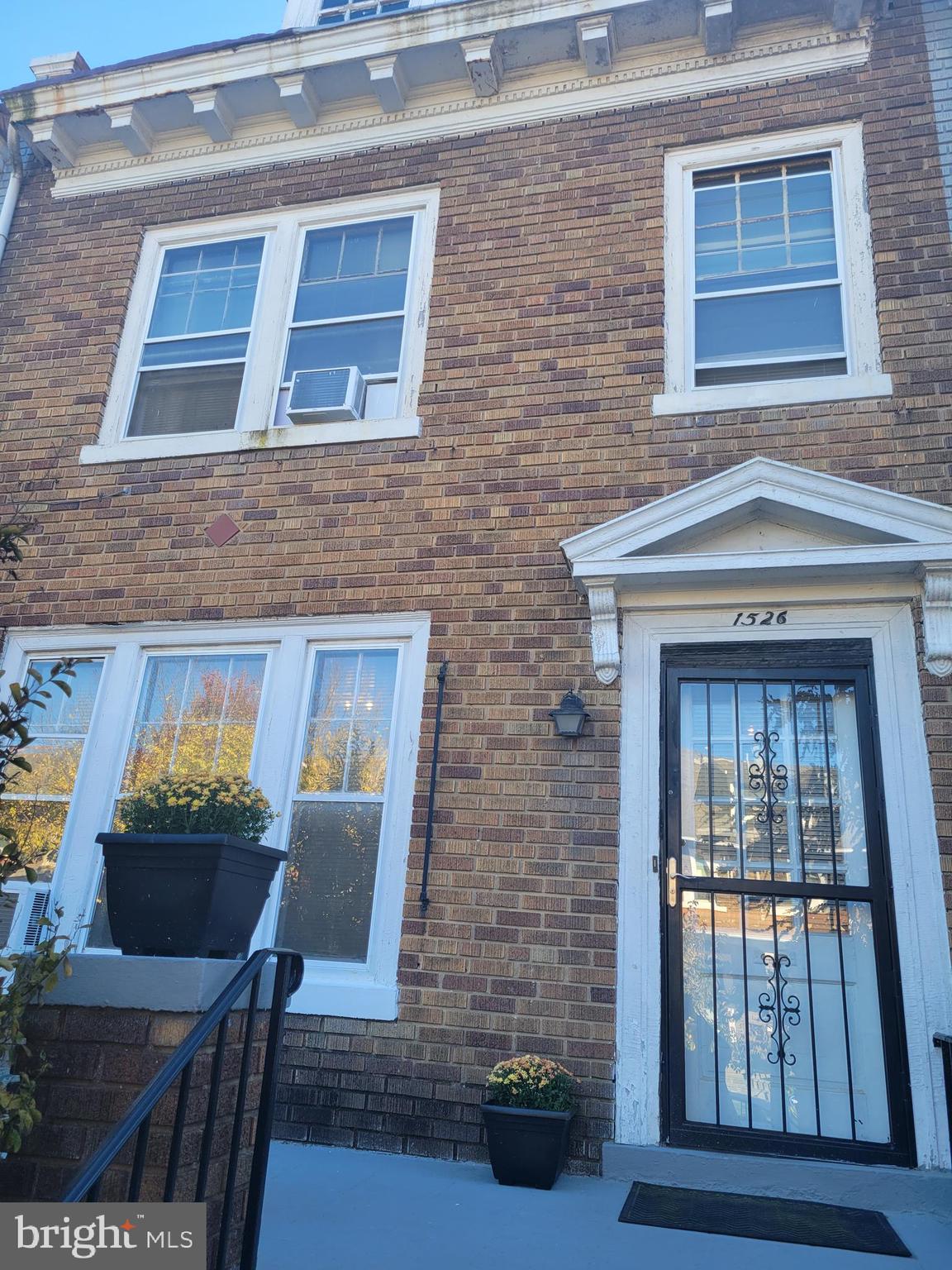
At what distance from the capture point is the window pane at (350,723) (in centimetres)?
570

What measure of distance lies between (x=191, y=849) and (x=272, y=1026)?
558mm

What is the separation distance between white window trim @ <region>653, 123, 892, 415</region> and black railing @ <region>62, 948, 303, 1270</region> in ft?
13.8

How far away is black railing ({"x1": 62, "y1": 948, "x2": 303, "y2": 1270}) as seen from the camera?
2139mm

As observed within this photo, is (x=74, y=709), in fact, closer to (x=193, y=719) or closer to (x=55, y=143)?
(x=193, y=719)

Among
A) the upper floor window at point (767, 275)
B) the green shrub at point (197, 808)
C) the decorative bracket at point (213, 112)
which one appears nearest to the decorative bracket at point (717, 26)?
the upper floor window at point (767, 275)

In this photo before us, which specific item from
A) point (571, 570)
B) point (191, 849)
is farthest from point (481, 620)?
point (191, 849)

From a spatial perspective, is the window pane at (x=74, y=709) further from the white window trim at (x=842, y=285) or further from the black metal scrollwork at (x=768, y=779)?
the black metal scrollwork at (x=768, y=779)

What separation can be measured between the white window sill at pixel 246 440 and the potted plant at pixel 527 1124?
376cm

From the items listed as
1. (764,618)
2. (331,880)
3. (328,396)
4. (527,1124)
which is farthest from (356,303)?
(527,1124)

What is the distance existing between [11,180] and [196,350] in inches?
99.5

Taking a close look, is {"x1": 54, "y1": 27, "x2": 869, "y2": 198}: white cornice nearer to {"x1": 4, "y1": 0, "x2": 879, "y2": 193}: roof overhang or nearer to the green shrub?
{"x1": 4, "y1": 0, "x2": 879, "y2": 193}: roof overhang

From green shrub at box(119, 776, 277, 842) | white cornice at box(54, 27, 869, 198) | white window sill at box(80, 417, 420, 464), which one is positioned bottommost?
green shrub at box(119, 776, 277, 842)

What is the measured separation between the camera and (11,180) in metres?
8.04

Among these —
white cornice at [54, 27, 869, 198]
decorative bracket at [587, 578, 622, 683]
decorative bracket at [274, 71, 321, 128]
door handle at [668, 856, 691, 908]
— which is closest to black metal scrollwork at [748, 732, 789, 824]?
door handle at [668, 856, 691, 908]
